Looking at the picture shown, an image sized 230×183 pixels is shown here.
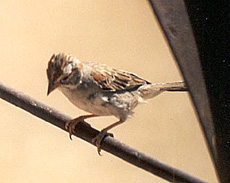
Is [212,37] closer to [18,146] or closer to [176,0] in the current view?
[176,0]

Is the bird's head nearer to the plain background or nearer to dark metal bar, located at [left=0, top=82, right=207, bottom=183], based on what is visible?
dark metal bar, located at [left=0, top=82, right=207, bottom=183]

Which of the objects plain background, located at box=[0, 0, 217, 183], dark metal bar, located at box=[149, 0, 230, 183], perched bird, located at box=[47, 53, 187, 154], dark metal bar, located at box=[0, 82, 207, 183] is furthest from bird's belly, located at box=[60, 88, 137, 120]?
plain background, located at box=[0, 0, 217, 183]

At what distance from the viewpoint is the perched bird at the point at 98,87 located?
306 centimetres

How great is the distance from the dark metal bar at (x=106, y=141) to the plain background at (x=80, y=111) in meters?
3.61

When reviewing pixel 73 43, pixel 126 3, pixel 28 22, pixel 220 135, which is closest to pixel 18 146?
pixel 73 43

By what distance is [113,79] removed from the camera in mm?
3621

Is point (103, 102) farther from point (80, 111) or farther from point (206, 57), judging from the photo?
point (80, 111)

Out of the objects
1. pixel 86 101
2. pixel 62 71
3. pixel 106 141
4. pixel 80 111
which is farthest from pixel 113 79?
pixel 80 111

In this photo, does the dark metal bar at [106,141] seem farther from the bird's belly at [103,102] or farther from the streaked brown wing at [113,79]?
the streaked brown wing at [113,79]

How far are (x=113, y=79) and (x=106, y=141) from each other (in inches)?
53.3

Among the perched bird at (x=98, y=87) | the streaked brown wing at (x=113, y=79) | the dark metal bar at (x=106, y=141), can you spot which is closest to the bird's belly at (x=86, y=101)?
the perched bird at (x=98, y=87)

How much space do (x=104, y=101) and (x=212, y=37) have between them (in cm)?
210

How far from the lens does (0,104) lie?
702cm

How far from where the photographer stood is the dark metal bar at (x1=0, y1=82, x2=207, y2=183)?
179cm
